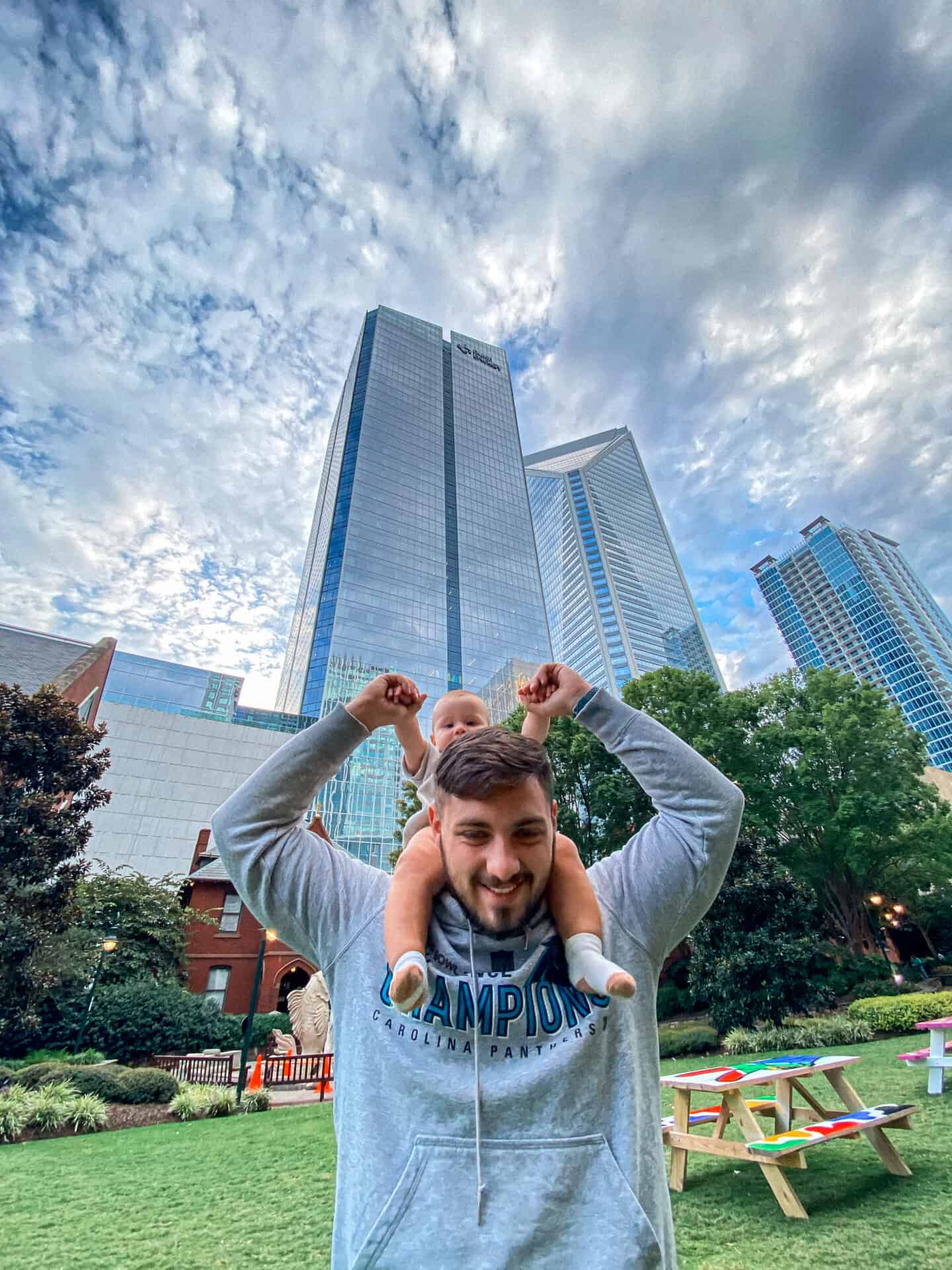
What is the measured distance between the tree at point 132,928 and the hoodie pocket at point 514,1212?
1966 cm

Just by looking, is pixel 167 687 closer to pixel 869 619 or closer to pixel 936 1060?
pixel 936 1060

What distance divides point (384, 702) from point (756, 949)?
15.5 meters

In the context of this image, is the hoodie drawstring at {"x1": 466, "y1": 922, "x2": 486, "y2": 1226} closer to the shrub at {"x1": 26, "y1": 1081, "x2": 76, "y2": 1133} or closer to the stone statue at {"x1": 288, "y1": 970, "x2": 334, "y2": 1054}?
the shrub at {"x1": 26, "y1": 1081, "x2": 76, "y2": 1133}

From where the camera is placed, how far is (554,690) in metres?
1.88

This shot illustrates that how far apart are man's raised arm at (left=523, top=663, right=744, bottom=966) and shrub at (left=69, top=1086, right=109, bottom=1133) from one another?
12143mm

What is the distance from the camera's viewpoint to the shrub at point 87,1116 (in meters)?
9.15

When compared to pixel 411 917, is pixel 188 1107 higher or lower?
lower

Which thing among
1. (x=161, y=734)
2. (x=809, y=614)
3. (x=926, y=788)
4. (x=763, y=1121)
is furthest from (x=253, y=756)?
(x=809, y=614)

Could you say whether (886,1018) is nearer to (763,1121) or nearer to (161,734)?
(763,1121)

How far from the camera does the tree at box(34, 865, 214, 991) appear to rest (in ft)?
55.9

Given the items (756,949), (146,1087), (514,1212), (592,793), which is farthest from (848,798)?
(514,1212)

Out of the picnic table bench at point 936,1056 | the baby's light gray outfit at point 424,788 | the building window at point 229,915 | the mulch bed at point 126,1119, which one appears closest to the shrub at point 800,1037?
the picnic table bench at point 936,1056

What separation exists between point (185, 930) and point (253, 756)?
133 ft

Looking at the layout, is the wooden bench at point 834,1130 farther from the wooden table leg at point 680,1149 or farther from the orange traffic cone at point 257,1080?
the orange traffic cone at point 257,1080
